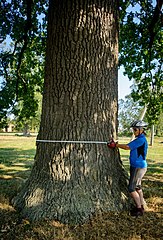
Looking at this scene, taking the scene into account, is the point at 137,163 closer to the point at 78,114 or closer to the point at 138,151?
the point at 138,151

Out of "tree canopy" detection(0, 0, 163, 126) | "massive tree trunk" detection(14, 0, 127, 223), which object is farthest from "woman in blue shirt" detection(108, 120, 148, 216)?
"tree canopy" detection(0, 0, 163, 126)

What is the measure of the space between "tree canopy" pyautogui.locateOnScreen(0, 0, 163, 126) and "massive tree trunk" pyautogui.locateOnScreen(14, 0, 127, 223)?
2.96 meters

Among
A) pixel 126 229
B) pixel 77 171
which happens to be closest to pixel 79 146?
pixel 77 171

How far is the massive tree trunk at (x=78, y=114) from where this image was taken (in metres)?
4.34

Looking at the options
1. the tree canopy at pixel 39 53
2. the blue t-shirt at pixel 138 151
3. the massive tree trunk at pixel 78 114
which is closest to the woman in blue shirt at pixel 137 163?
the blue t-shirt at pixel 138 151

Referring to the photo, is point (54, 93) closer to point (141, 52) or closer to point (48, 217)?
point (48, 217)

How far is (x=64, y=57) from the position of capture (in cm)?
459

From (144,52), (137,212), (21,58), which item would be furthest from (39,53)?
(137,212)

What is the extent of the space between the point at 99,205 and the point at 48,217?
872mm

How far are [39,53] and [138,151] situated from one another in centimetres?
606

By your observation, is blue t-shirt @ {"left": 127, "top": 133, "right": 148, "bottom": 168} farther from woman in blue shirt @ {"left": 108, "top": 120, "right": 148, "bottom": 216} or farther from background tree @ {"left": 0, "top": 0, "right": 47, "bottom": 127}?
background tree @ {"left": 0, "top": 0, "right": 47, "bottom": 127}

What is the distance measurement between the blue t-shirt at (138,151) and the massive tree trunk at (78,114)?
403 mm

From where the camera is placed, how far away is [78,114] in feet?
14.8

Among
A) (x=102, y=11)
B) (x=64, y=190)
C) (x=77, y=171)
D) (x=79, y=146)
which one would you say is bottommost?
(x=64, y=190)
